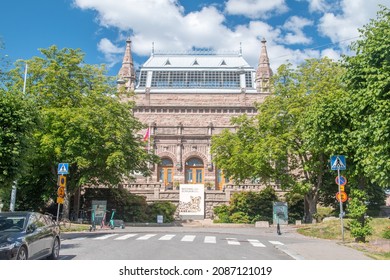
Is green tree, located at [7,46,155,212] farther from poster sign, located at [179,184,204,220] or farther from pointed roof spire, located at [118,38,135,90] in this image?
pointed roof spire, located at [118,38,135,90]

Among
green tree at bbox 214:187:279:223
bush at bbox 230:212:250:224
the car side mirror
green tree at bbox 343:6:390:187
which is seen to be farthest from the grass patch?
the car side mirror

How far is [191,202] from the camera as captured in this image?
3650cm

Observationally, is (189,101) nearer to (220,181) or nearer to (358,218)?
(220,181)

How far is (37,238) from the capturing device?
10594 millimetres

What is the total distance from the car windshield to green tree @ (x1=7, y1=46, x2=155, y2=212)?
52.5 feet

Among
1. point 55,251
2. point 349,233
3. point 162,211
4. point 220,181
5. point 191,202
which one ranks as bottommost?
point 349,233

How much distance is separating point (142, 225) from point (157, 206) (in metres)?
4.39

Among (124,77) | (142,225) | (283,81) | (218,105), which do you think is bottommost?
(142,225)

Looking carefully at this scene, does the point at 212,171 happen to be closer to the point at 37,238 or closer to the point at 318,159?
the point at 318,159

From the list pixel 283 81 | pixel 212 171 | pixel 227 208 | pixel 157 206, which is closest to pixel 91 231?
pixel 157 206

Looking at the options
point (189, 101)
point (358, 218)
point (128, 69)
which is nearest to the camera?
point (358, 218)

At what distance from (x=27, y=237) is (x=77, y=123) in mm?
17711

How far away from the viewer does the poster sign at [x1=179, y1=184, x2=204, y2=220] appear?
3641cm

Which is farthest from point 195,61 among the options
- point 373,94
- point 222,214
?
point 373,94
